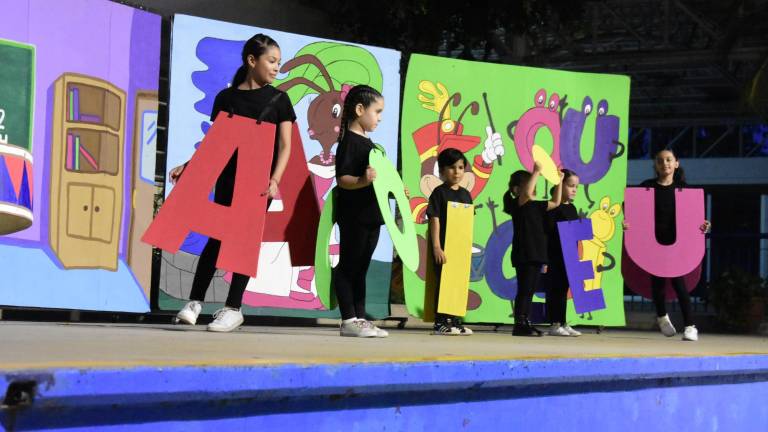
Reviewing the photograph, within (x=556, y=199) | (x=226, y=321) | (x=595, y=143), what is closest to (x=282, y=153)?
(x=226, y=321)

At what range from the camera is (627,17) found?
1010 inches

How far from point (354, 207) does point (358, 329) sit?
673 millimetres

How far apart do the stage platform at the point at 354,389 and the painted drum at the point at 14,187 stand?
39 centimetres

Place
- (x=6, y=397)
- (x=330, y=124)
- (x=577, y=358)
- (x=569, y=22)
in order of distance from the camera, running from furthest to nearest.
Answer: (x=569, y=22)
(x=330, y=124)
(x=577, y=358)
(x=6, y=397)

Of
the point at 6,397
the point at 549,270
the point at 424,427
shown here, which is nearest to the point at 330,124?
the point at 549,270

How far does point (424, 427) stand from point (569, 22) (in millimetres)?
13307

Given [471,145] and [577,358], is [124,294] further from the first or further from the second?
[577,358]

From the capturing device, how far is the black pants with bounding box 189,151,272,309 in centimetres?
589

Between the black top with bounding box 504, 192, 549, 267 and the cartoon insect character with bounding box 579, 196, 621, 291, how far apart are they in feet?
4.01

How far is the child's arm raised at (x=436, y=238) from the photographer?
740 cm

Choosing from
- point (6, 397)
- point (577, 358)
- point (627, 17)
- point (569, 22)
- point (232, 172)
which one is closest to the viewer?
point (6, 397)

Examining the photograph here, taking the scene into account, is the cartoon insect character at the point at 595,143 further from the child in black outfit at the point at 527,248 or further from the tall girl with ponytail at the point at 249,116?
the tall girl with ponytail at the point at 249,116

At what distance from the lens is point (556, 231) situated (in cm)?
880

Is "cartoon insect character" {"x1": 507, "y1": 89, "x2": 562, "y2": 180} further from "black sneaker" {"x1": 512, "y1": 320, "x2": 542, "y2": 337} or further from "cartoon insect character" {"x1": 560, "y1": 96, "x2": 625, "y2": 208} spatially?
"black sneaker" {"x1": 512, "y1": 320, "x2": 542, "y2": 337}
